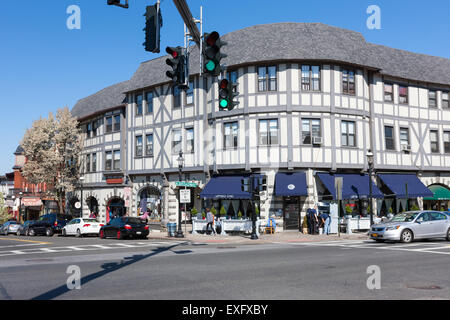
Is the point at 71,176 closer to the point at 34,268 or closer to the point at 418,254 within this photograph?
the point at 34,268

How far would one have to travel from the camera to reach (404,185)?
2970cm

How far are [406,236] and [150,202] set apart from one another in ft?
66.4

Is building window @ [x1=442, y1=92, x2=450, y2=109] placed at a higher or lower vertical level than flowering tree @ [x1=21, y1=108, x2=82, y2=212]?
higher

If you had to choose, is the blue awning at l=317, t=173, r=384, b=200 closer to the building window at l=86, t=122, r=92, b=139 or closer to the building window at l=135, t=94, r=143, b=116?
the building window at l=135, t=94, r=143, b=116

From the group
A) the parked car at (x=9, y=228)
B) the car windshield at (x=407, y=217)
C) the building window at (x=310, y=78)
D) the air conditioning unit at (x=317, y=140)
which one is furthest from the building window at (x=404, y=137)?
the parked car at (x=9, y=228)

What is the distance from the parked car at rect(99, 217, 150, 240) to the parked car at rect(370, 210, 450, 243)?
1272 cm

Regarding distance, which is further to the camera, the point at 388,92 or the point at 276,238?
the point at 388,92

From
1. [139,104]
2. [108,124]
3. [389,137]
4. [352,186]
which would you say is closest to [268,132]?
[352,186]

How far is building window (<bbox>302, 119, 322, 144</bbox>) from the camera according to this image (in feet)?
90.8

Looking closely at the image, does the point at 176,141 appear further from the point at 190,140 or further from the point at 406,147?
the point at 406,147

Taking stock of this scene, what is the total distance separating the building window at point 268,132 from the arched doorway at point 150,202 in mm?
9839

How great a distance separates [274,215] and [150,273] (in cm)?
1661

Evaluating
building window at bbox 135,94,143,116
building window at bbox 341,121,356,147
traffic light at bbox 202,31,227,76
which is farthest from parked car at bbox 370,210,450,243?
building window at bbox 135,94,143,116
